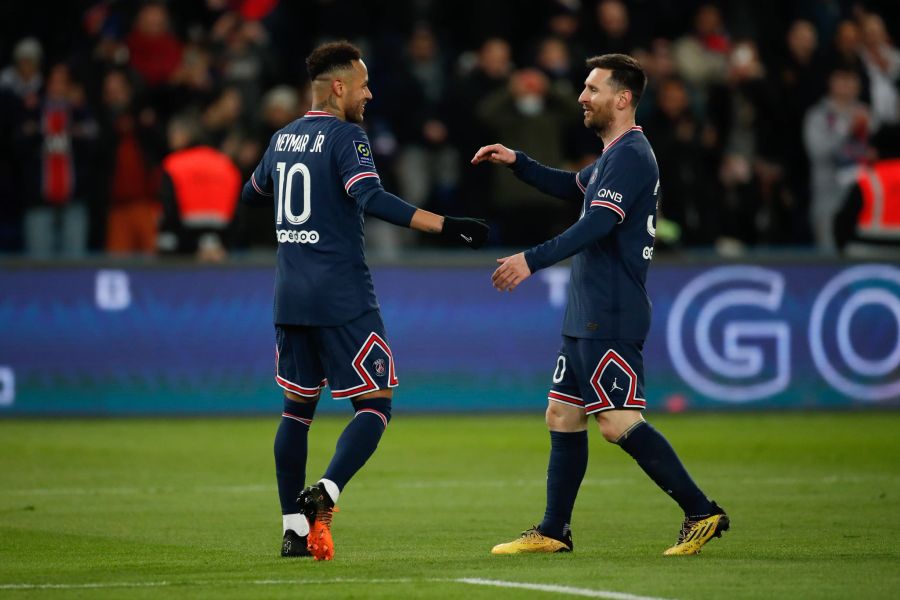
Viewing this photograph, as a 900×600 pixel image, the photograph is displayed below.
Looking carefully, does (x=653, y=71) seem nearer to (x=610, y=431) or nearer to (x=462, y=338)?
(x=462, y=338)

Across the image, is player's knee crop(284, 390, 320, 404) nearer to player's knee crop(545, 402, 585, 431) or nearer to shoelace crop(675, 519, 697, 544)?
player's knee crop(545, 402, 585, 431)

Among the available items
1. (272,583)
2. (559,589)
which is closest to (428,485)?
(272,583)

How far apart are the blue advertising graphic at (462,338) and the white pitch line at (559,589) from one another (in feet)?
28.6

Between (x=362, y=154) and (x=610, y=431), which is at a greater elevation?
(x=362, y=154)

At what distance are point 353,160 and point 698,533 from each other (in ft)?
7.86

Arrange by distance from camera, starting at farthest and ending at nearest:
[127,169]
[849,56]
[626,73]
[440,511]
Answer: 1. [849,56]
2. [127,169]
3. [440,511]
4. [626,73]

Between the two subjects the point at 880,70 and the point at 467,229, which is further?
the point at 880,70

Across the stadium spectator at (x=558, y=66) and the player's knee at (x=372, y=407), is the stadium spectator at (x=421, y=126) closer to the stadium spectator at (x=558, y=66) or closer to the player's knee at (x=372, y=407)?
the stadium spectator at (x=558, y=66)

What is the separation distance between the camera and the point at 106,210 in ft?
59.9

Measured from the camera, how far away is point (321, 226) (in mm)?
7922

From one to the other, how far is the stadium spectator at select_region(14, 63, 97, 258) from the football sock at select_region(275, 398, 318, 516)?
402 inches

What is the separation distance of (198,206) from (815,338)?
6.17 meters

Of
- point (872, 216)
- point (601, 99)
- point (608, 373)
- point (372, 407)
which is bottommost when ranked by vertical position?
point (372, 407)

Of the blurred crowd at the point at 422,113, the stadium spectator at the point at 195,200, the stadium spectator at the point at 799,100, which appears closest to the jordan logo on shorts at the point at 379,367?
the stadium spectator at the point at 195,200
